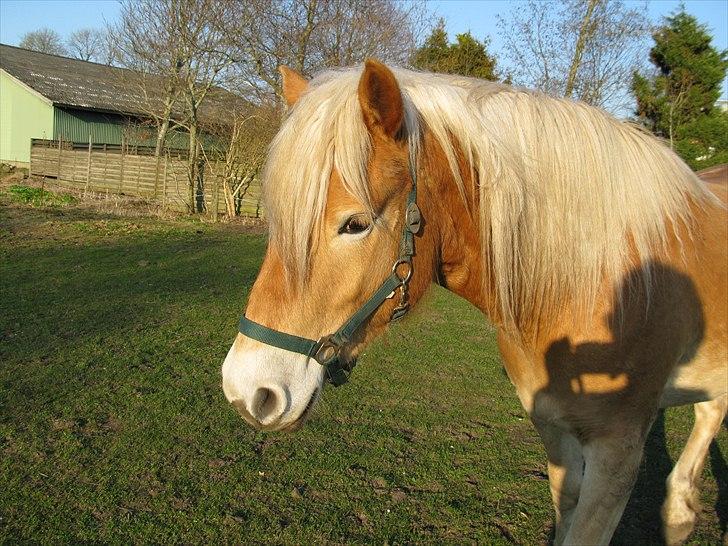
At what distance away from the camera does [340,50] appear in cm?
1603

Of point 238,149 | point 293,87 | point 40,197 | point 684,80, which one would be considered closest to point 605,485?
point 293,87

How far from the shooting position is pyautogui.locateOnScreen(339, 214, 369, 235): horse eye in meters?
1.78

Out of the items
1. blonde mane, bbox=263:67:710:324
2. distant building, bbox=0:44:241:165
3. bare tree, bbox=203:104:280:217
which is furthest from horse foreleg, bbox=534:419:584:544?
distant building, bbox=0:44:241:165

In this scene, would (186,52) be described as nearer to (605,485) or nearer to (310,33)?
(310,33)

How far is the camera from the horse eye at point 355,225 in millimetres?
1784

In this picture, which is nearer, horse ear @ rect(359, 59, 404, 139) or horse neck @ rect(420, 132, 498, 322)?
horse ear @ rect(359, 59, 404, 139)

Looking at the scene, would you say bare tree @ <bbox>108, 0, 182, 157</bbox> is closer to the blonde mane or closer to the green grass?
the green grass

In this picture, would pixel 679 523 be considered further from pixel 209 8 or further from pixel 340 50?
pixel 209 8

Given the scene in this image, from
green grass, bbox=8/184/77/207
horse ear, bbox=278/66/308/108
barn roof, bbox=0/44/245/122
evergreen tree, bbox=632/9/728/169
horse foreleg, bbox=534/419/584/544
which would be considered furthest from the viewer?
barn roof, bbox=0/44/245/122

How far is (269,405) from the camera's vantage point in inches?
72.2

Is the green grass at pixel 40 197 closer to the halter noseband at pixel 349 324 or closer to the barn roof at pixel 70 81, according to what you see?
the barn roof at pixel 70 81

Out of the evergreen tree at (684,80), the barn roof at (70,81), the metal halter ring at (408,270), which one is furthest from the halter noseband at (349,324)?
the barn roof at (70,81)

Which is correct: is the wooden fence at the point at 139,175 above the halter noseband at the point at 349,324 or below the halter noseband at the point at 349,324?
below

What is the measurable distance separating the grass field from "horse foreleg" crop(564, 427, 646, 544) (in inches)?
33.9
